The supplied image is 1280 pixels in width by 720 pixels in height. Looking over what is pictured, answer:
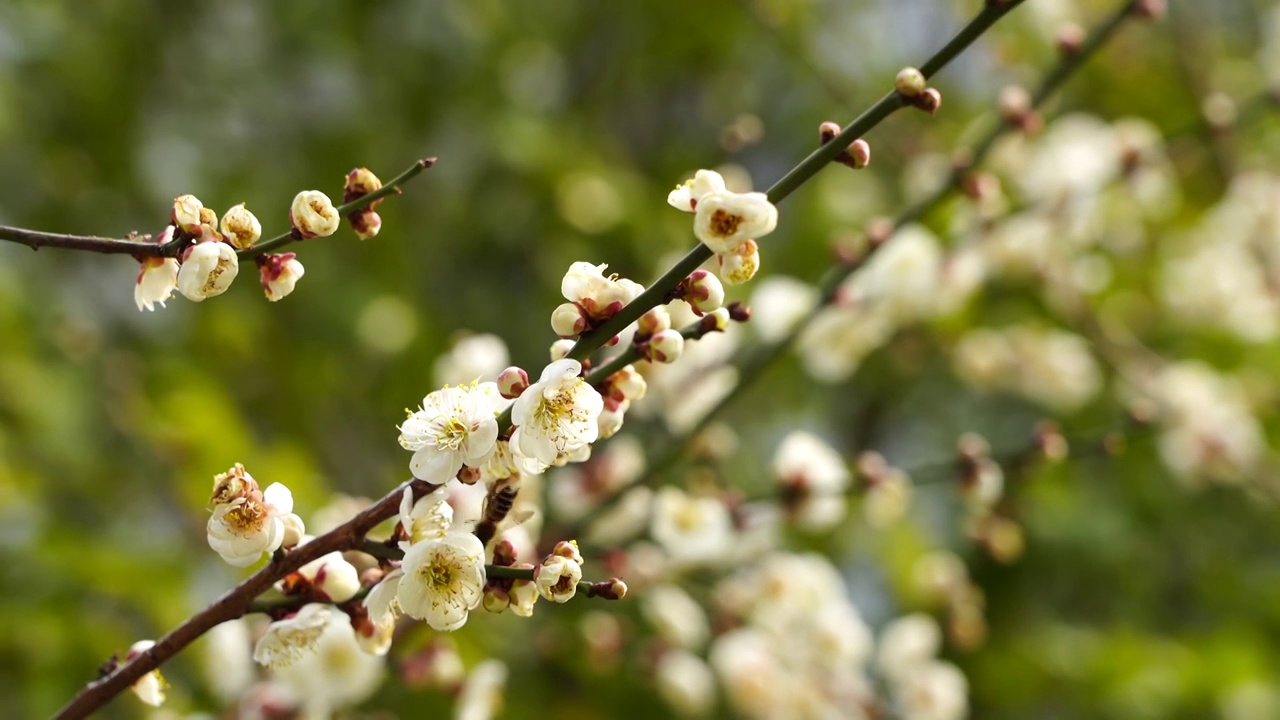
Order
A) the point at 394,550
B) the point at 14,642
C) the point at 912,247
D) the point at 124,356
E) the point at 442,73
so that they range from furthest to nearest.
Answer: the point at 442,73 → the point at 124,356 → the point at 912,247 → the point at 14,642 → the point at 394,550

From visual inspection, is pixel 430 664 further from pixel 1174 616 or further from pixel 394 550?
pixel 1174 616

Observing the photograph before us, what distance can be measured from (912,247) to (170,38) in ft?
4.25

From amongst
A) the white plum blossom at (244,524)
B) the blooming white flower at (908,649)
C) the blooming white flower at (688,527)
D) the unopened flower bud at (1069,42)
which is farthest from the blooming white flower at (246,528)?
the blooming white flower at (908,649)

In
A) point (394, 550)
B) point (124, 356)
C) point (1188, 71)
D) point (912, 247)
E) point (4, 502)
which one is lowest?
point (394, 550)

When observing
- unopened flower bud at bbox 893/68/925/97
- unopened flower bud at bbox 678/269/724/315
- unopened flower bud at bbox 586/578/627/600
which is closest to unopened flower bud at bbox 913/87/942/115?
unopened flower bud at bbox 893/68/925/97

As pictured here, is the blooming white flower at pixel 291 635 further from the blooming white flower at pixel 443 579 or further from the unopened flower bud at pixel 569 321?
the unopened flower bud at pixel 569 321

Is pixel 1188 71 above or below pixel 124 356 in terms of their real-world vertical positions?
above

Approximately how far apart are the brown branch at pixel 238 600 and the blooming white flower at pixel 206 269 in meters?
0.10

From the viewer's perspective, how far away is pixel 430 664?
2.31 ft

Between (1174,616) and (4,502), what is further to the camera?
(1174,616)

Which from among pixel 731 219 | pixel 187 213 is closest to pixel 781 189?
pixel 731 219

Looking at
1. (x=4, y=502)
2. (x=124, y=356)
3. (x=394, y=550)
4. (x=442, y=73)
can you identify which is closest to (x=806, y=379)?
(x=442, y=73)

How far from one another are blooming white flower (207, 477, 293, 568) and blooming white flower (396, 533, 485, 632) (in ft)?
0.18

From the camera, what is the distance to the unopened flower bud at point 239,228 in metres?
0.46
